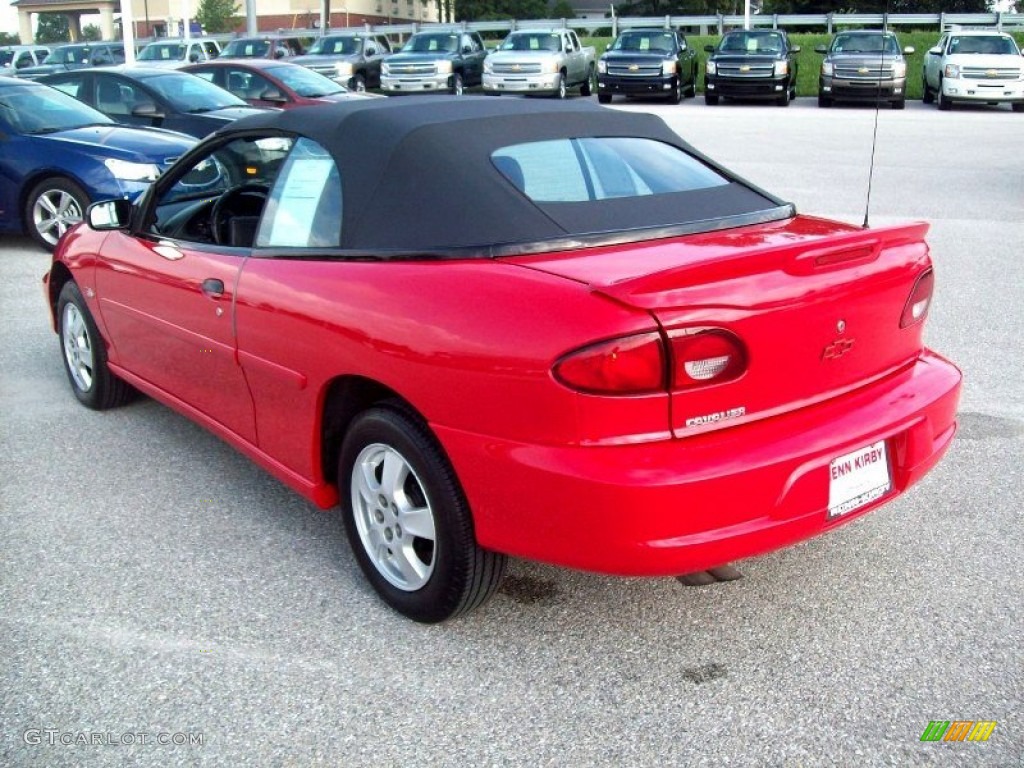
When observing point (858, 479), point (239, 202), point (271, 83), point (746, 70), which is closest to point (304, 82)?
point (271, 83)

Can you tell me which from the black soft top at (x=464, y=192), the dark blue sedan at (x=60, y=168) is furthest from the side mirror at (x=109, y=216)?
the dark blue sedan at (x=60, y=168)

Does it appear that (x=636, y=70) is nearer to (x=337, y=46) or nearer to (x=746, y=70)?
(x=746, y=70)

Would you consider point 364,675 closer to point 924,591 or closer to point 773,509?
point 773,509

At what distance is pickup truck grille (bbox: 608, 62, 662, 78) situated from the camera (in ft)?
85.9

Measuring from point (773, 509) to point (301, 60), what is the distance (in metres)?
27.8

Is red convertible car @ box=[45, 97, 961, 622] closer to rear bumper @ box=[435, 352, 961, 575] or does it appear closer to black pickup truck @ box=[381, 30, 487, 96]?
rear bumper @ box=[435, 352, 961, 575]

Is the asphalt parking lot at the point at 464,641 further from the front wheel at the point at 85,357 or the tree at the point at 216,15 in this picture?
→ the tree at the point at 216,15

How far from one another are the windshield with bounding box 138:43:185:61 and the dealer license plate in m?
33.4

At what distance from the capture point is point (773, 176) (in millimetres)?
13547

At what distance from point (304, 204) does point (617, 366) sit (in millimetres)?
1470

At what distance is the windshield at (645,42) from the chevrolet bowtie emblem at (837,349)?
82.7 ft

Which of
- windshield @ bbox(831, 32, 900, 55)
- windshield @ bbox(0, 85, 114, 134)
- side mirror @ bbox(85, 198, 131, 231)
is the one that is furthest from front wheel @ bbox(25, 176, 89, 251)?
windshield @ bbox(831, 32, 900, 55)

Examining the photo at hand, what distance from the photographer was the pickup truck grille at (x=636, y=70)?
85.9ft

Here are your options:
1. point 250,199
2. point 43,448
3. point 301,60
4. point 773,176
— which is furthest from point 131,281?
point 301,60
